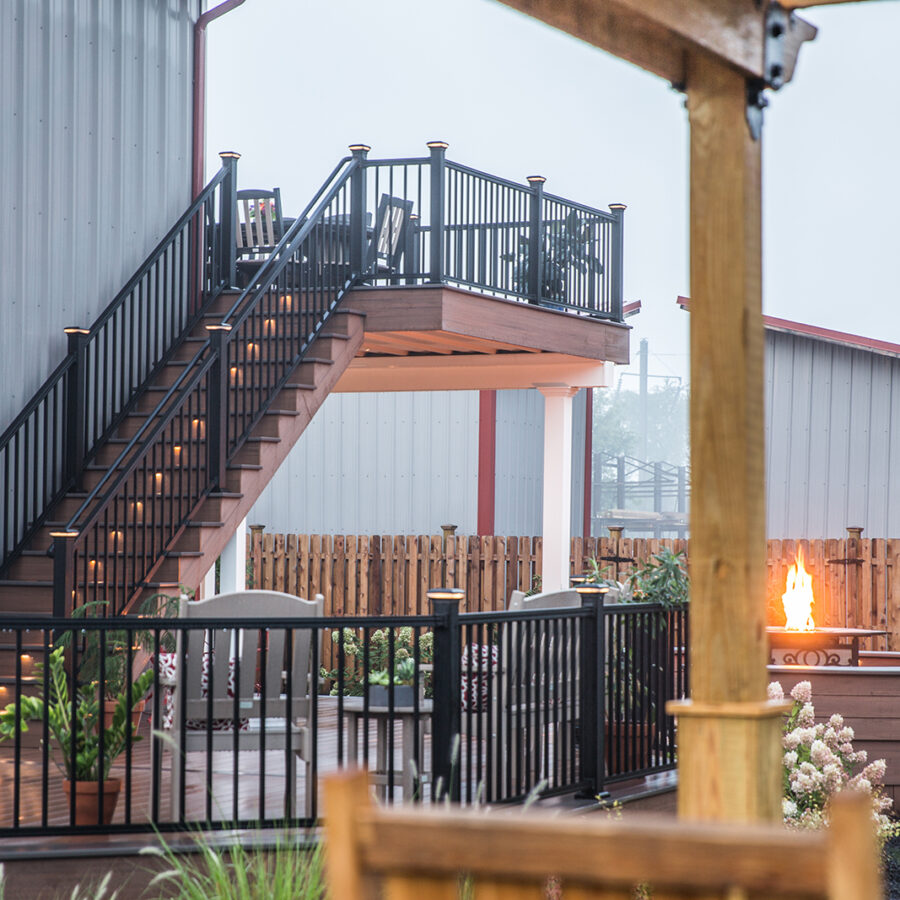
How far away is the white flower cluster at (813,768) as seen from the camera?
7.18m

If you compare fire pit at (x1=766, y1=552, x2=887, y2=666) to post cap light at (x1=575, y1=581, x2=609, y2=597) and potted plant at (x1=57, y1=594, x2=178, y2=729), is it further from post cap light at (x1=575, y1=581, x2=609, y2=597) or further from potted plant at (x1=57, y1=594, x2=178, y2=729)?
potted plant at (x1=57, y1=594, x2=178, y2=729)

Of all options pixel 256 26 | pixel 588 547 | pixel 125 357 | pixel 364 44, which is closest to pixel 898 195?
pixel 364 44

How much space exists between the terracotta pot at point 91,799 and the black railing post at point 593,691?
7.87ft

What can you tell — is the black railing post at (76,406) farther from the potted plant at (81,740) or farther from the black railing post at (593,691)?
the black railing post at (593,691)

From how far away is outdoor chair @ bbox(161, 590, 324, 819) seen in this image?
5754mm

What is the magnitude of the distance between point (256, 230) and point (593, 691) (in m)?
7.09

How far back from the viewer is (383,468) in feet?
64.4

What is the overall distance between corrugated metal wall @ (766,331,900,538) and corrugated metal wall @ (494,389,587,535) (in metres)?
5.13

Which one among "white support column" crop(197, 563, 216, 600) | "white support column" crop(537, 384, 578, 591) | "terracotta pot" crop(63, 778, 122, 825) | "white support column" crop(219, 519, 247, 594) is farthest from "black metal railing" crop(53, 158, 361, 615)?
"white support column" crop(537, 384, 578, 591)

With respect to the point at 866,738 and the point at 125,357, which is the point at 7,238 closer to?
the point at 125,357

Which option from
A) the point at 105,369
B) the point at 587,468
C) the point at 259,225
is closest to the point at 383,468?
the point at 587,468

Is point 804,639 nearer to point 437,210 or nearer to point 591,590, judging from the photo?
point 591,590

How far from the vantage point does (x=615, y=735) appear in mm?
7586

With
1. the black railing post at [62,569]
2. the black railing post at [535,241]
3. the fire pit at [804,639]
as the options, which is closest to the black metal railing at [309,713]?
the black railing post at [62,569]
